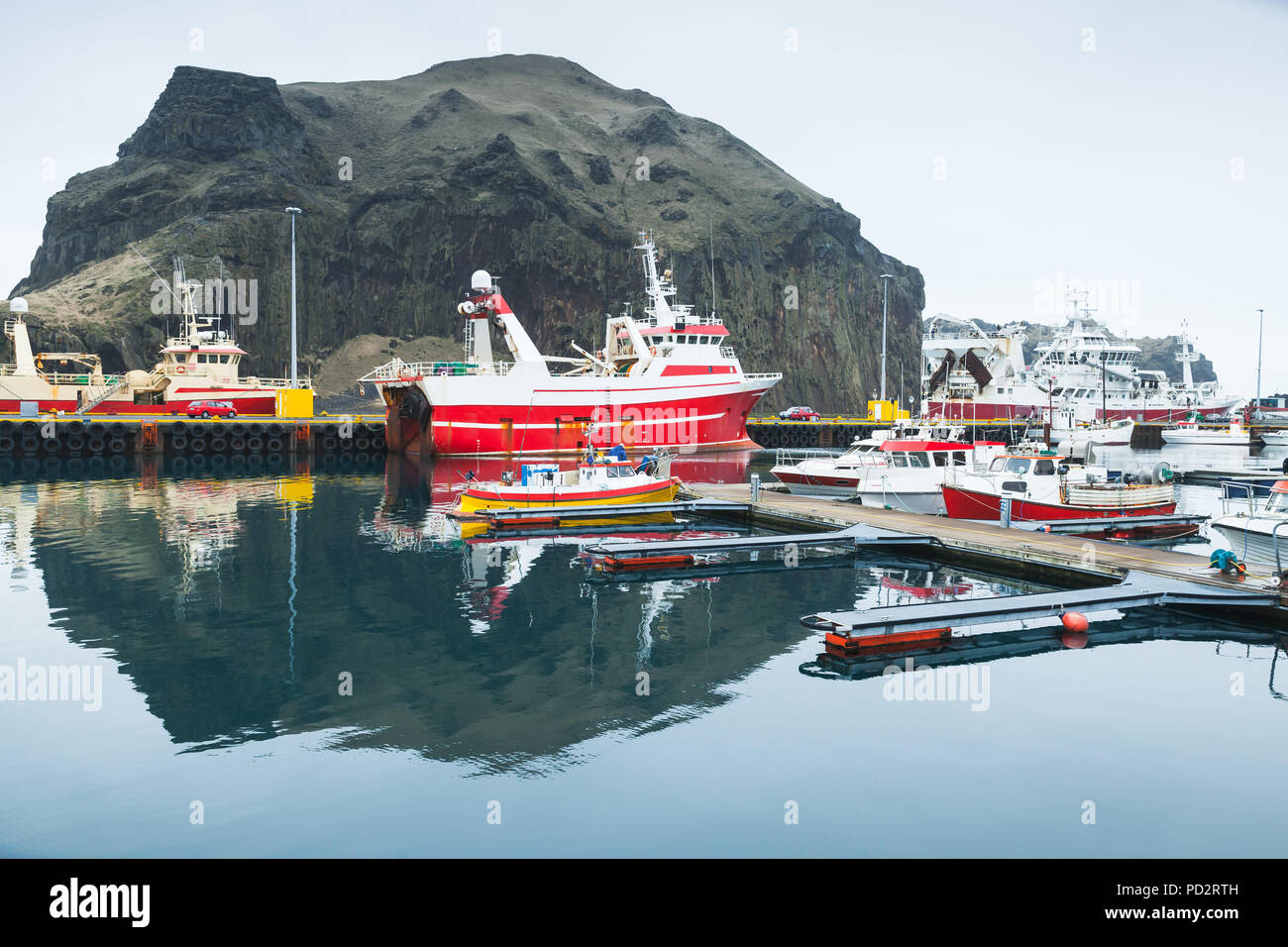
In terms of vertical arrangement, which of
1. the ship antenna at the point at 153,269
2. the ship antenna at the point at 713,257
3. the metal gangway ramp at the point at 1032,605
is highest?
the ship antenna at the point at 713,257

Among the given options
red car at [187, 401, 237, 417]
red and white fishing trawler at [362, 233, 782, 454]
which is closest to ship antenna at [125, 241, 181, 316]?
red car at [187, 401, 237, 417]

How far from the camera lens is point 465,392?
177 feet

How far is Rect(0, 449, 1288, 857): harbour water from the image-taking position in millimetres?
9883

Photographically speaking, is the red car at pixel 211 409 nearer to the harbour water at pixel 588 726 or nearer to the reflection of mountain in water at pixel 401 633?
the reflection of mountain in water at pixel 401 633

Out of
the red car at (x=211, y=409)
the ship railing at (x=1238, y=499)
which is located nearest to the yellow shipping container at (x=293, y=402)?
the red car at (x=211, y=409)

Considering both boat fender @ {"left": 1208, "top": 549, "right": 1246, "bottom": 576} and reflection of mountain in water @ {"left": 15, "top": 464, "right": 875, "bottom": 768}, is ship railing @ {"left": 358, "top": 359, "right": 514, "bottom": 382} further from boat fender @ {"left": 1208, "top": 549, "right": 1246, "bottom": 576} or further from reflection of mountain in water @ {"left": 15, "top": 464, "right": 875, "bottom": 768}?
boat fender @ {"left": 1208, "top": 549, "right": 1246, "bottom": 576}

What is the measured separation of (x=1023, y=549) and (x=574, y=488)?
45.6ft

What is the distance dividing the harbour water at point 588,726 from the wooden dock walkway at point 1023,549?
89 cm

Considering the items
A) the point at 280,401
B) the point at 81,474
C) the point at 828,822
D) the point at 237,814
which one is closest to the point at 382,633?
the point at 237,814

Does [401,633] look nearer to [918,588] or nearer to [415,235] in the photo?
[918,588]

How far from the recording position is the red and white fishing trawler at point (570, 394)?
5472cm

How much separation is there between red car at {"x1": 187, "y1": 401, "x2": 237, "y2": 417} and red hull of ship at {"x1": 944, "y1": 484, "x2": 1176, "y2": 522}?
164ft
